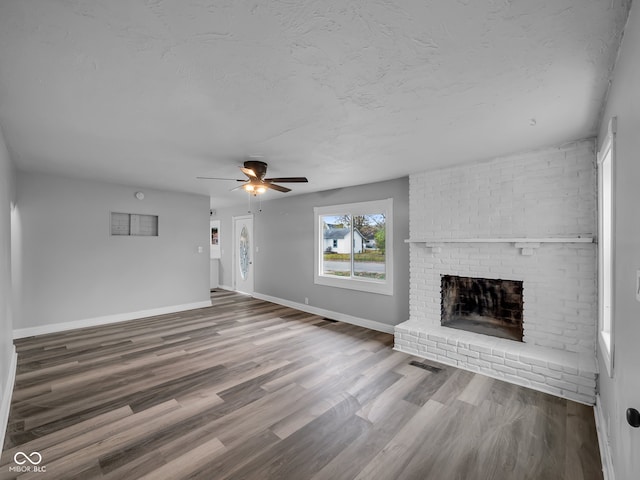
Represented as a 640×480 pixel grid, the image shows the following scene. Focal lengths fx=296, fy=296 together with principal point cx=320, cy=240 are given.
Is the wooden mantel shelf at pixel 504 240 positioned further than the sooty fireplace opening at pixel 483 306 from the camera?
No

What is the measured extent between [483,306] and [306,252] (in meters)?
3.37

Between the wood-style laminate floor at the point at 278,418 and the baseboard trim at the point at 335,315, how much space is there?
845 mm

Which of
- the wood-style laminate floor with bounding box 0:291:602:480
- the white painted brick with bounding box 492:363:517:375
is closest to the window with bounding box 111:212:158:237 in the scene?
the wood-style laminate floor with bounding box 0:291:602:480

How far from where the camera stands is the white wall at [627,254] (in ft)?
4.10

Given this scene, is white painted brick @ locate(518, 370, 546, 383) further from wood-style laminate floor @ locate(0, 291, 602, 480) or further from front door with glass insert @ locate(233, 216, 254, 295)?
front door with glass insert @ locate(233, 216, 254, 295)

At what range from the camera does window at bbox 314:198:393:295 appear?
4.80m

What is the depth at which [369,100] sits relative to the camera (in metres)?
2.13

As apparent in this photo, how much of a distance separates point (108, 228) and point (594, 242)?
6711 millimetres

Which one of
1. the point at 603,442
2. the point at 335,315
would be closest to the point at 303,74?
the point at 603,442

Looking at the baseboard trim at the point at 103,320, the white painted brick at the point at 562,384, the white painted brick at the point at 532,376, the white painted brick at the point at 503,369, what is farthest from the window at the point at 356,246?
the baseboard trim at the point at 103,320

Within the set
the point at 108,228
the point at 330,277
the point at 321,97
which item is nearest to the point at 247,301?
the point at 330,277

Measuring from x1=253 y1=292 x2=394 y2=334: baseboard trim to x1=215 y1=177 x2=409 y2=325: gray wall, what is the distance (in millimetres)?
69

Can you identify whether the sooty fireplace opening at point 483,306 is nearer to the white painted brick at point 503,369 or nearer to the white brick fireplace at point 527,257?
the white brick fireplace at point 527,257

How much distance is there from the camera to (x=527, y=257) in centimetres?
328
